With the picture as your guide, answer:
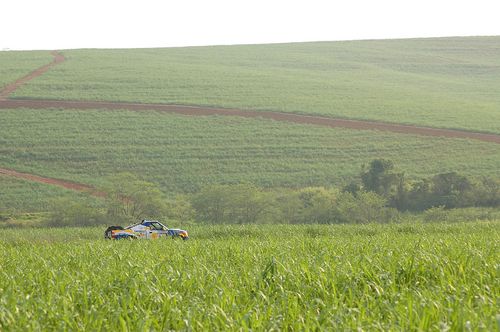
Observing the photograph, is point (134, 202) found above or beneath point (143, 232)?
beneath

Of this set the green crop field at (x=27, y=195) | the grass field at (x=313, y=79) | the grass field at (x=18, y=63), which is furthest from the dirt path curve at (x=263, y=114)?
the green crop field at (x=27, y=195)

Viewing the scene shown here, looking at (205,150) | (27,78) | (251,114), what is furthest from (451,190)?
(27,78)

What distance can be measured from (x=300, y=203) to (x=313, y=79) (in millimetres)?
59082

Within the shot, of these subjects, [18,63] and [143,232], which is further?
[18,63]

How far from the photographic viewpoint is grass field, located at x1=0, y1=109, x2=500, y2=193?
69.9 metres

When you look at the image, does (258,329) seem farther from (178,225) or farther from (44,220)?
(44,220)

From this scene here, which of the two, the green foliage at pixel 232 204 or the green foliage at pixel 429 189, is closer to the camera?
the green foliage at pixel 232 204

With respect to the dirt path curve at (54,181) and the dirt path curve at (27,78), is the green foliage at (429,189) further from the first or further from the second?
the dirt path curve at (27,78)

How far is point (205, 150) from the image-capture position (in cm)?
7819

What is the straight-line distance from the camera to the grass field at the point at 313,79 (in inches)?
3696

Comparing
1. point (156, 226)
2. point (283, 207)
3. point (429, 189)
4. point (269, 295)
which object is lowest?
point (283, 207)

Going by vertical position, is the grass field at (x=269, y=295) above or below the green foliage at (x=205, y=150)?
above

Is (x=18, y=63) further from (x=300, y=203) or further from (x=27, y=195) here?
(x=300, y=203)

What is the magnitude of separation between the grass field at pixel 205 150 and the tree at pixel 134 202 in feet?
34.8
